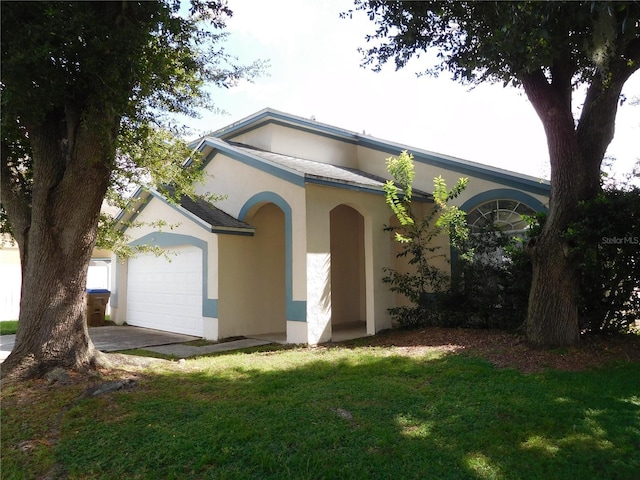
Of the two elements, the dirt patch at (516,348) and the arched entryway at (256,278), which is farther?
the arched entryway at (256,278)

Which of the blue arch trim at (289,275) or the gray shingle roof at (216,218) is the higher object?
the gray shingle roof at (216,218)

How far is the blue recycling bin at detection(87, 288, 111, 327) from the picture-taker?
14.4 m

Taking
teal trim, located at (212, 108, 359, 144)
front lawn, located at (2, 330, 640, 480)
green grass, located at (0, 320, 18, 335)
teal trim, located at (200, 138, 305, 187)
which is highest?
teal trim, located at (212, 108, 359, 144)

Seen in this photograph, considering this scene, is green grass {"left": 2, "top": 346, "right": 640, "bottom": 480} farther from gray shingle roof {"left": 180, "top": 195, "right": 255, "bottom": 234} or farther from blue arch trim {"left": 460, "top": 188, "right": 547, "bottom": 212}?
blue arch trim {"left": 460, "top": 188, "right": 547, "bottom": 212}

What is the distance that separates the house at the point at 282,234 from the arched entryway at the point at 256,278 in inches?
1.1

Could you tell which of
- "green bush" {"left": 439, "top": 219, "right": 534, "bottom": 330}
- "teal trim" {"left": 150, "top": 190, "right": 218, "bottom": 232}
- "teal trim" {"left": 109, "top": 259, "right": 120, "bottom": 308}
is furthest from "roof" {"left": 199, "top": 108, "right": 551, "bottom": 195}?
"teal trim" {"left": 109, "top": 259, "right": 120, "bottom": 308}

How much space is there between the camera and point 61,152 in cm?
632

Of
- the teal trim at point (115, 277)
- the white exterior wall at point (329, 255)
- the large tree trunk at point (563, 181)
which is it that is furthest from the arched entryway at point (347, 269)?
the teal trim at point (115, 277)

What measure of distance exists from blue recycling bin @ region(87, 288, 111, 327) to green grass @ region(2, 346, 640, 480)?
897cm

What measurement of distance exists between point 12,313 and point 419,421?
1822cm

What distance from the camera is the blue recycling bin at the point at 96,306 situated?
1443cm

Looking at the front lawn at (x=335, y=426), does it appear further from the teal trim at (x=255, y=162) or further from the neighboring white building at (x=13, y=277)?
the neighboring white building at (x=13, y=277)

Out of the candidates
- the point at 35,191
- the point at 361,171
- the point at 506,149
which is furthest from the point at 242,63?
the point at 506,149

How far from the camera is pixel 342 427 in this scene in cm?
463
